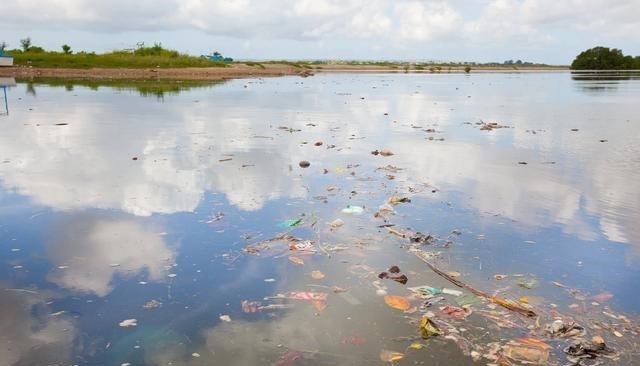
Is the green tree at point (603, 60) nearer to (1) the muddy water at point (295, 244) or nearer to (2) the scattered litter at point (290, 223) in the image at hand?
(1) the muddy water at point (295, 244)

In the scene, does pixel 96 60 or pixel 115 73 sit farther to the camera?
pixel 96 60

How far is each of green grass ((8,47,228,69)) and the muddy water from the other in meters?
39.4

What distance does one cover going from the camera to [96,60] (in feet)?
160

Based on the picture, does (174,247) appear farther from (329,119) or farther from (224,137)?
(329,119)

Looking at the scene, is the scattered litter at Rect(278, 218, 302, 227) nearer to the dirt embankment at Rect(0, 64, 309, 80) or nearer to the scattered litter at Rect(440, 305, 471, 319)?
the scattered litter at Rect(440, 305, 471, 319)

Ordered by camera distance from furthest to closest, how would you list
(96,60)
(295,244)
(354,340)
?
(96,60) → (295,244) → (354,340)

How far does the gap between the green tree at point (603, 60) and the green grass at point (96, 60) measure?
97274mm

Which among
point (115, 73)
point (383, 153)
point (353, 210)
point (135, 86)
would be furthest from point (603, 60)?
point (353, 210)

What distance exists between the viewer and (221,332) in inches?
154

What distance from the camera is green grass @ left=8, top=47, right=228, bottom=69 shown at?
47.1 metres

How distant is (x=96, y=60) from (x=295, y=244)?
50.0m

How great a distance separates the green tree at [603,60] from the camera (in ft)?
354

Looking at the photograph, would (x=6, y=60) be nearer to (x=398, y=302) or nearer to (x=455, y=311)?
(x=398, y=302)

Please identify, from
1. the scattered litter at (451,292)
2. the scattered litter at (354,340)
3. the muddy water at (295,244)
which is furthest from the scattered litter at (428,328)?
the scattered litter at (451,292)
